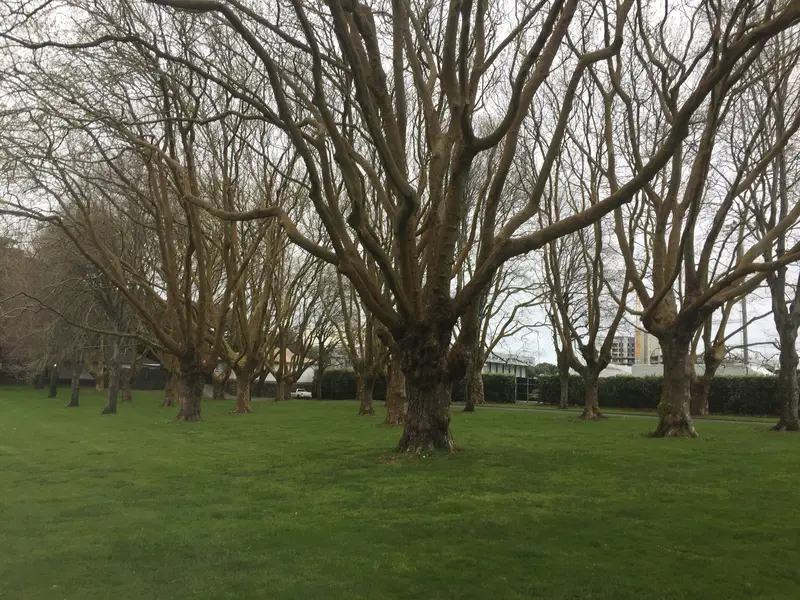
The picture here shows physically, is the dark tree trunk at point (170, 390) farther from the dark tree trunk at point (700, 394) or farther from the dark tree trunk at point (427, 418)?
the dark tree trunk at point (700, 394)

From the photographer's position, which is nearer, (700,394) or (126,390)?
(700,394)

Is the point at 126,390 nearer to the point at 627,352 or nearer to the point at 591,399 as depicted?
the point at 591,399

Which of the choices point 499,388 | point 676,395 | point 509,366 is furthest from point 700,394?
point 509,366

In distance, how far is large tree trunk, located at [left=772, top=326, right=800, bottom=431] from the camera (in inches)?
684

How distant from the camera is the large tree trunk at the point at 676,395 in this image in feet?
50.2

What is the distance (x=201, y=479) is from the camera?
9.02 meters

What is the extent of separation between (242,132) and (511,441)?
12.9 metres

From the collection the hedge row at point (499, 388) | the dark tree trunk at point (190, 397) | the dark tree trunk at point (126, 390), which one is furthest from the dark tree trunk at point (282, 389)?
the dark tree trunk at point (190, 397)

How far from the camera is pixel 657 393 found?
108 ft

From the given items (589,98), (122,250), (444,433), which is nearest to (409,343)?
(444,433)

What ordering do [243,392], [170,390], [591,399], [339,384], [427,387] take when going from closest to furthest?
[427,387]
[591,399]
[243,392]
[170,390]
[339,384]

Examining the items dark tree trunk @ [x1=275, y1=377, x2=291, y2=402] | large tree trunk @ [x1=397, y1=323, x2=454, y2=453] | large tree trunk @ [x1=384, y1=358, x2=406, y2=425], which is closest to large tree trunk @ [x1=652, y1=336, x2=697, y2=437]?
large tree trunk @ [x1=397, y1=323, x2=454, y2=453]

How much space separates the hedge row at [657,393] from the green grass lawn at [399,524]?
61.9 feet

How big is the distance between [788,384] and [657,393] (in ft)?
51.5
